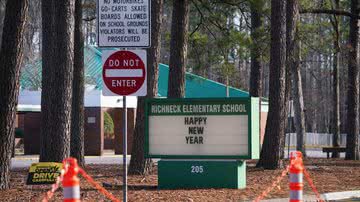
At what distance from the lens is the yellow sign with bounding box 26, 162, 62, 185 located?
605 inches

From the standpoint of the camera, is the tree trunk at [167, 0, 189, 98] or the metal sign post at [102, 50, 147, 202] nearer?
the metal sign post at [102, 50, 147, 202]

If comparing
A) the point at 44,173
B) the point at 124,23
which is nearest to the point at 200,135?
the point at 44,173

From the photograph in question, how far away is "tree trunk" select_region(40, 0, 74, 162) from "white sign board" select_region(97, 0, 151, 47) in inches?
250

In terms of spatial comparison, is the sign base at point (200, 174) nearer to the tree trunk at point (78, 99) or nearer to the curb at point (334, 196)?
the curb at point (334, 196)

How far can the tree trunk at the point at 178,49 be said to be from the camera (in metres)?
22.8

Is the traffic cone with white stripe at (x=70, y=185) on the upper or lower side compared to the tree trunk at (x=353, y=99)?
lower

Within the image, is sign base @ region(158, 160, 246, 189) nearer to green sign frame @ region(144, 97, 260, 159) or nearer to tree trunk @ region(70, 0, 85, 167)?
green sign frame @ region(144, 97, 260, 159)

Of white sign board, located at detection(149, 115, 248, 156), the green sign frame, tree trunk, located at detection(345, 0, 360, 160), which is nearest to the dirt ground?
the green sign frame

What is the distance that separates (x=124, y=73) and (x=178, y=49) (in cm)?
1161

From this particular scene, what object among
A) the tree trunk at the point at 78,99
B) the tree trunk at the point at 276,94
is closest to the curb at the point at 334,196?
the tree trunk at the point at 276,94

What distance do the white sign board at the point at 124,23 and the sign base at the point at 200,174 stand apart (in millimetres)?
6643

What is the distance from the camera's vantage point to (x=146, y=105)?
1770cm

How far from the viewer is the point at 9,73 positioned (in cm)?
1631

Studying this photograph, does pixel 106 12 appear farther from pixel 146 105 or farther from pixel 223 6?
pixel 223 6
